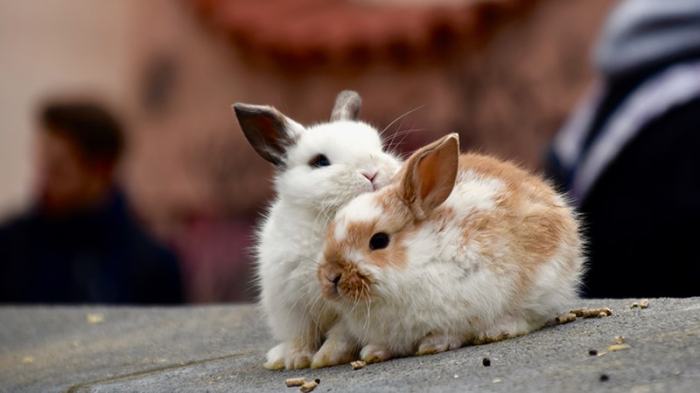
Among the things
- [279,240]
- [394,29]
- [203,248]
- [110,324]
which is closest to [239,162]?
[203,248]

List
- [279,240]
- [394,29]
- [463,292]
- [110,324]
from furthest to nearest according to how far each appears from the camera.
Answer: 1. [394,29]
2. [110,324]
3. [279,240]
4. [463,292]

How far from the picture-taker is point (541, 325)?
3.54 meters

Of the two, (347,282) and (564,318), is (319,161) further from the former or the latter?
(564,318)

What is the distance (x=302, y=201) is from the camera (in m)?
3.52

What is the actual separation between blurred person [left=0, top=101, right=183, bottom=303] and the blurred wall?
5.89 ft

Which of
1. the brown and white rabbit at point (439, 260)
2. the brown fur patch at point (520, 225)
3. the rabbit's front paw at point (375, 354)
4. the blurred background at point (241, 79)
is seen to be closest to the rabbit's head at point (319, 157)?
the brown and white rabbit at point (439, 260)

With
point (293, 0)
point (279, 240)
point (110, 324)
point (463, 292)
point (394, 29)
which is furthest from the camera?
point (293, 0)

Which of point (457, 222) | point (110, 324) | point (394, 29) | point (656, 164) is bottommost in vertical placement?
point (110, 324)

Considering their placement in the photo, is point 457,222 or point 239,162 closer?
point 457,222

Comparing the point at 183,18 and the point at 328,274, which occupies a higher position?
the point at 183,18

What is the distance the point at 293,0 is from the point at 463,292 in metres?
5.65

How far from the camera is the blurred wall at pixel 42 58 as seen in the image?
9867 millimetres

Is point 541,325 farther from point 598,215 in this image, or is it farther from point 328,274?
point 598,215

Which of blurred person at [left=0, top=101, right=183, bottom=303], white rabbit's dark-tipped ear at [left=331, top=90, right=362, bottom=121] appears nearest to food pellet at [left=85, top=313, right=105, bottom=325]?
blurred person at [left=0, top=101, right=183, bottom=303]
